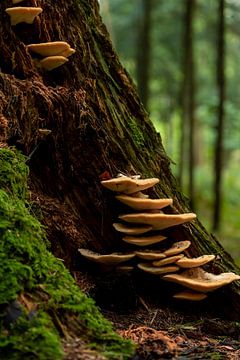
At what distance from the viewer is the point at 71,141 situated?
4.28 metres

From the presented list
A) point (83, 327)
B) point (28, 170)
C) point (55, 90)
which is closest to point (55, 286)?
point (83, 327)

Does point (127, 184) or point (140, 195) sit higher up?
point (127, 184)

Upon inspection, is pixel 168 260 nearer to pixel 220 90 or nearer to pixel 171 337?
pixel 171 337

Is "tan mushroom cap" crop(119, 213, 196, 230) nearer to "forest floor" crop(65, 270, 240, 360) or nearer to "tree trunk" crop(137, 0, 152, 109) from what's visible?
"forest floor" crop(65, 270, 240, 360)

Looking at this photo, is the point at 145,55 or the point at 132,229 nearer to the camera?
the point at 132,229

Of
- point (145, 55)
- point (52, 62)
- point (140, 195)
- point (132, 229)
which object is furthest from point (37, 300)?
point (145, 55)

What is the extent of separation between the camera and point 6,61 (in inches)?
168

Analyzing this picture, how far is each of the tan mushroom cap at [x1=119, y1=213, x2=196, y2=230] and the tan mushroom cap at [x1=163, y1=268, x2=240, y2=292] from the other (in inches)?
15.6

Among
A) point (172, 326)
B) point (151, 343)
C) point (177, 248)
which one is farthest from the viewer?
point (177, 248)

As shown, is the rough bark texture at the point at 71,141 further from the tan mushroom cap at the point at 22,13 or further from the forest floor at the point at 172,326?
the forest floor at the point at 172,326

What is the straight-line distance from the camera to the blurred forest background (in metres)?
16.8

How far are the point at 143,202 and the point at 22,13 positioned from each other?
1.76 m

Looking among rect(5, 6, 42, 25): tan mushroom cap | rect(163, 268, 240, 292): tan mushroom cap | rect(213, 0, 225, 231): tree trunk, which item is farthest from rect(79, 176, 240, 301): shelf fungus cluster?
rect(213, 0, 225, 231): tree trunk

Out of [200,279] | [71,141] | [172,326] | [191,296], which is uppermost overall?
[71,141]
